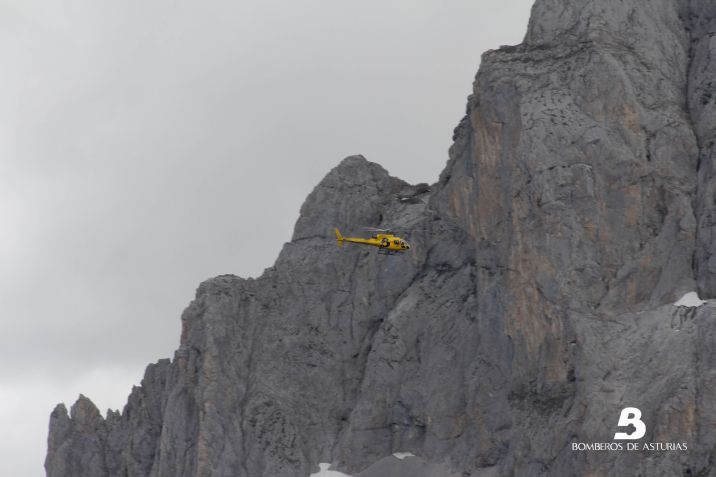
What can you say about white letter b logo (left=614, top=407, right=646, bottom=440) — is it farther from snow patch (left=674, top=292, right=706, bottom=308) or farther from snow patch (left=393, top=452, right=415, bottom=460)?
snow patch (left=393, top=452, right=415, bottom=460)

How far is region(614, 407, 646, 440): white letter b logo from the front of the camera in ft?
445

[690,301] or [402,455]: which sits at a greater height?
[690,301]

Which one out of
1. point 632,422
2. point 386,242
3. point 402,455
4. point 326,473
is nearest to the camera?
point 632,422

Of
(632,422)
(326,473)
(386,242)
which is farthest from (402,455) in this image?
(632,422)

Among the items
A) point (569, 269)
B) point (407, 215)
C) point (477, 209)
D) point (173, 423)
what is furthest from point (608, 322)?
point (173, 423)

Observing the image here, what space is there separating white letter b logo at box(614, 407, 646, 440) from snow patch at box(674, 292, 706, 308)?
1025 cm

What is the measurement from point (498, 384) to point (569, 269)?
1243 cm

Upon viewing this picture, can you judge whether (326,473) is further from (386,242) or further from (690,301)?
(690,301)

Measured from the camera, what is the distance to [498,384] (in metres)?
154

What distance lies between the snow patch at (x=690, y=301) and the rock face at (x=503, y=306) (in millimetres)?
799

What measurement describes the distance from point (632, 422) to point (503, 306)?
58.2 feet

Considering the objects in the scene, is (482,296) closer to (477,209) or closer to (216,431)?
(477,209)

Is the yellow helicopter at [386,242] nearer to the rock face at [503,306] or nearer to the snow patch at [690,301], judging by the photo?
the rock face at [503,306]

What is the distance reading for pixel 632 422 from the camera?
5364 inches
